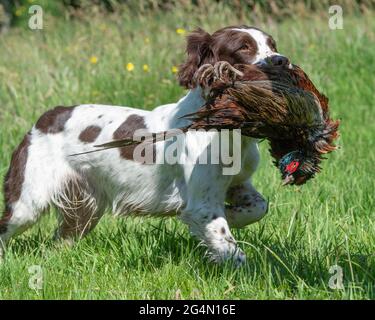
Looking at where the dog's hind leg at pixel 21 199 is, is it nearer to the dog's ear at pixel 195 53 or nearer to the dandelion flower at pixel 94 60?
the dog's ear at pixel 195 53

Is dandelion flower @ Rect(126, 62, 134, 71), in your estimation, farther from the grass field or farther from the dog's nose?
the dog's nose

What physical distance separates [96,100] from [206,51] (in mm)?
3118

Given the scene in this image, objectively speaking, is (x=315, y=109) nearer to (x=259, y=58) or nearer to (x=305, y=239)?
(x=259, y=58)

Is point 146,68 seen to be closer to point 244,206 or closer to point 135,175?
point 135,175

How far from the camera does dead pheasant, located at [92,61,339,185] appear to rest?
347cm

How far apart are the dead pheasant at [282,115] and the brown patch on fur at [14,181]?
1459 millimetres

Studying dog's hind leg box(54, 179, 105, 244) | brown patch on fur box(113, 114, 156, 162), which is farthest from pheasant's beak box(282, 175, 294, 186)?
dog's hind leg box(54, 179, 105, 244)

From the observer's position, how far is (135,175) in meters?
4.53

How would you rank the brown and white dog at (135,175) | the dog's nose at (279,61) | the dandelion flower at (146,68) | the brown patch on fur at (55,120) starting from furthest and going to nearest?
1. the dandelion flower at (146,68)
2. the brown patch on fur at (55,120)
3. the brown and white dog at (135,175)
4. the dog's nose at (279,61)

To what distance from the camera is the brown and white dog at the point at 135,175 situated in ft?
13.5

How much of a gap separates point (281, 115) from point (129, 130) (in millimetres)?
1239

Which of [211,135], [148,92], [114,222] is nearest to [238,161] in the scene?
[211,135]

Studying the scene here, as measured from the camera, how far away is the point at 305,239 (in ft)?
13.7

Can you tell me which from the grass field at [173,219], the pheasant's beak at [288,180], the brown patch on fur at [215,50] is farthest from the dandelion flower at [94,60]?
the pheasant's beak at [288,180]
